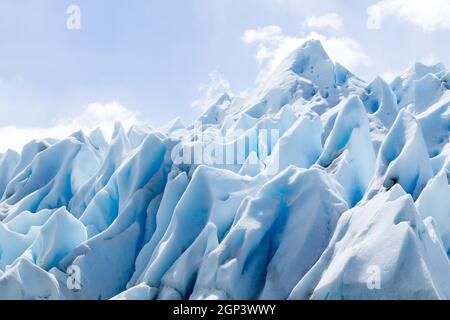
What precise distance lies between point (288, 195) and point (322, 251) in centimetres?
154

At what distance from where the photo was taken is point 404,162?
11.9 metres

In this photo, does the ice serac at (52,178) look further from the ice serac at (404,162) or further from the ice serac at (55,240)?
the ice serac at (404,162)

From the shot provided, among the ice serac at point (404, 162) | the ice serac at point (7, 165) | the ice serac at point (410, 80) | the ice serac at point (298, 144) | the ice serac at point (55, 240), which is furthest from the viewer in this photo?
the ice serac at point (410, 80)

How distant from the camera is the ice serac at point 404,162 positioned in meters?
11.8

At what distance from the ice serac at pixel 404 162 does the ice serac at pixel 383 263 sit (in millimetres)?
2901

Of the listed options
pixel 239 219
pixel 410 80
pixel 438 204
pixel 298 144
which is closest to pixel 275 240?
pixel 239 219

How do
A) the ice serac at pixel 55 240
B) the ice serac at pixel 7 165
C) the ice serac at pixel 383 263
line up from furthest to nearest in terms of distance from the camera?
the ice serac at pixel 7 165 < the ice serac at pixel 55 240 < the ice serac at pixel 383 263

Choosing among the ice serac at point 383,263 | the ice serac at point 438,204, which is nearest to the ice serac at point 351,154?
the ice serac at point 438,204

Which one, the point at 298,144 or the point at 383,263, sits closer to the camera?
the point at 383,263

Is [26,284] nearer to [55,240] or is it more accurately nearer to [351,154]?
[55,240]

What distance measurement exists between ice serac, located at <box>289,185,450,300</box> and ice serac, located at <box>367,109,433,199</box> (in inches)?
114

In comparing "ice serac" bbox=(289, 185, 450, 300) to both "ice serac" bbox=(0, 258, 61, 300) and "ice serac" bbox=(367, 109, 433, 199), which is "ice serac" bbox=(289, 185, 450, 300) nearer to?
"ice serac" bbox=(367, 109, 433, 199)

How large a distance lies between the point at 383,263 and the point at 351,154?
6292mm

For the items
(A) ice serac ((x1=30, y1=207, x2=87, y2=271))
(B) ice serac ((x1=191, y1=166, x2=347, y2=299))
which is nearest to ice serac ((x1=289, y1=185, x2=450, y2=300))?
(B) ice serac ((x1=191, y1=166, x2=347, y2=299))
